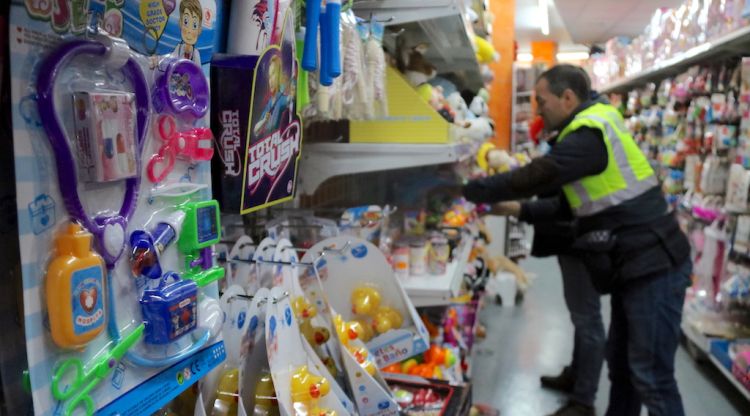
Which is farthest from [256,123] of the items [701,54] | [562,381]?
[701,54]

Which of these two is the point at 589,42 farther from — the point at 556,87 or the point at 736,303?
the point at 556,87

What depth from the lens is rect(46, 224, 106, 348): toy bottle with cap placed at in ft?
1.57

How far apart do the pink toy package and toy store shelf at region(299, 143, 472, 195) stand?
1.15 meters

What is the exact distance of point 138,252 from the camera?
570 mm

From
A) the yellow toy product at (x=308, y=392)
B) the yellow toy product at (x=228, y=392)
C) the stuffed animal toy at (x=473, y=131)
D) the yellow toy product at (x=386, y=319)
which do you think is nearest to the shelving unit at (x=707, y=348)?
the stuffed animal toy at (x=473, y=131)

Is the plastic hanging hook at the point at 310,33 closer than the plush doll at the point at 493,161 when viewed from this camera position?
Yes

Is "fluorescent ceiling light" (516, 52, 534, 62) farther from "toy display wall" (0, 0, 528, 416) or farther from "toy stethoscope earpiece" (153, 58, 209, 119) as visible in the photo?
"toy stethoscope earpiece" (153, 58, 209, 119)

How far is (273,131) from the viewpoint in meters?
0.86

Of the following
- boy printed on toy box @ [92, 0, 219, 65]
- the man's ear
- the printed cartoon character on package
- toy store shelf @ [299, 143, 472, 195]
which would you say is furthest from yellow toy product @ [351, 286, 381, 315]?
the man's ear

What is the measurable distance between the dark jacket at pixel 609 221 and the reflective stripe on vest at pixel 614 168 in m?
0.03

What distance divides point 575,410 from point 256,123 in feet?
8.78

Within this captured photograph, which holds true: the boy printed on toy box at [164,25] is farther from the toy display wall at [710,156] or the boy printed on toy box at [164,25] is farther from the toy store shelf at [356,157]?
the toy display wall at [710,156]

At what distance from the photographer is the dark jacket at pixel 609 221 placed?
2.29m

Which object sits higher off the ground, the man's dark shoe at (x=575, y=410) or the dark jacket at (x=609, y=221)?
the dark jacket at (x=609, y=221)
